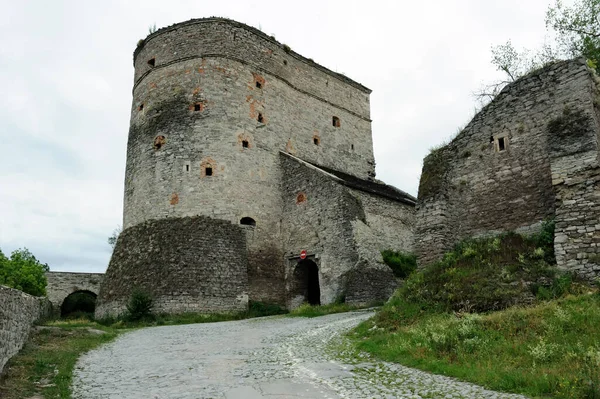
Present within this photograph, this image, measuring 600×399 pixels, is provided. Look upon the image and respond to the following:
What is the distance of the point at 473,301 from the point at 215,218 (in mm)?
13419

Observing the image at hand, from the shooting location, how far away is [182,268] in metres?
21.2

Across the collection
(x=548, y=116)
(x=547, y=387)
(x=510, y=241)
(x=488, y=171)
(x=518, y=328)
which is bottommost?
(x=547, y=387)

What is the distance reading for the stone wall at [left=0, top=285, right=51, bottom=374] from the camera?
9289 mm

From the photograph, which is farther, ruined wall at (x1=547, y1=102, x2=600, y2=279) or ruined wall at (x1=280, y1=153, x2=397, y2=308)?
ruined wall at (x1=280, y1=153, x2=397, y2=308)

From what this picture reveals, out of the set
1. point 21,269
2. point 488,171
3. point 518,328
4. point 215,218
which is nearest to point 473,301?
point 518,328

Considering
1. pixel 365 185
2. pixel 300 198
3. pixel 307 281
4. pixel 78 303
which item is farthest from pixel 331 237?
pixel 78 303

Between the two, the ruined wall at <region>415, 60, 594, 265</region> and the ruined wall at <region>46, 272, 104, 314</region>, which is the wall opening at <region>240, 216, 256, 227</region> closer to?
the ruined wall at <region>415, 60, 594, 265</region>

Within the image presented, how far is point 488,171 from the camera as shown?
14.9m

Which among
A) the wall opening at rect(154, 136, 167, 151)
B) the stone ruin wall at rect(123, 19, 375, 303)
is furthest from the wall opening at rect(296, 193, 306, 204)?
the wall opening at rect(154, 136, 167, 151)

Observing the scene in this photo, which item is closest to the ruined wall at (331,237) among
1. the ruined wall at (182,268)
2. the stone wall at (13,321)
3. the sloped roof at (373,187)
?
the sloped roof at (373,187)

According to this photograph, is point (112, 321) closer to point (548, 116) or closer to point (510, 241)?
point (510, 241)

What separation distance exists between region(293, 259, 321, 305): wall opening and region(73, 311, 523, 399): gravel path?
10.1 metres

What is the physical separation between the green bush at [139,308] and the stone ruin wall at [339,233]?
20.2ft

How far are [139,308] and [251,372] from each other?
1246 centimetres
